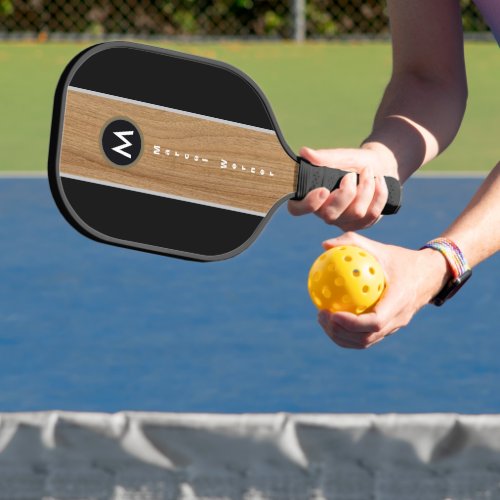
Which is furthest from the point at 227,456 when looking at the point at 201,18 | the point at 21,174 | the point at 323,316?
the point at 201,18

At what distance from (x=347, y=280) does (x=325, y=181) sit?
0.84ft

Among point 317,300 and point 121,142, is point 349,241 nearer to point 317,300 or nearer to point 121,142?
point 317,300

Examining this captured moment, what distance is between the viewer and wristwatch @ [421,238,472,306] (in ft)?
6.95

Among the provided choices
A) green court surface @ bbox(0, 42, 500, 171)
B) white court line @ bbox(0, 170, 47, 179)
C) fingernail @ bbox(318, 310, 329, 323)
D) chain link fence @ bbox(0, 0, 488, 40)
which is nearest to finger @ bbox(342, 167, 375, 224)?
fingernail @ bbox(318, 310, 329, 323)

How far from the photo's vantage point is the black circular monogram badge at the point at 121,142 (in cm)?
213

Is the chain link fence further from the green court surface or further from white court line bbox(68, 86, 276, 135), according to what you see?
white court line bbox(68, 86, 276, 135)

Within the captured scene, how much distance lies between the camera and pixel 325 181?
7.40 feet

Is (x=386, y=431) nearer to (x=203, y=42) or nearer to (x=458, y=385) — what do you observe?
(x=458, y=385)

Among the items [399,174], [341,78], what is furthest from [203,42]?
[399,174]

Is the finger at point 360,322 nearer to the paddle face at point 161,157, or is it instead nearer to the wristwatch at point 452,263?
the wristwatch at point 452,263

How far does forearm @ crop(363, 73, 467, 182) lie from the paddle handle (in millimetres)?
122

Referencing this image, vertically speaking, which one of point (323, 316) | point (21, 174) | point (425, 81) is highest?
point (425, 81)

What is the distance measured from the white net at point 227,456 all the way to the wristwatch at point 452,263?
26 centimetres

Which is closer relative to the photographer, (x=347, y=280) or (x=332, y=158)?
(x=347, y=280)
